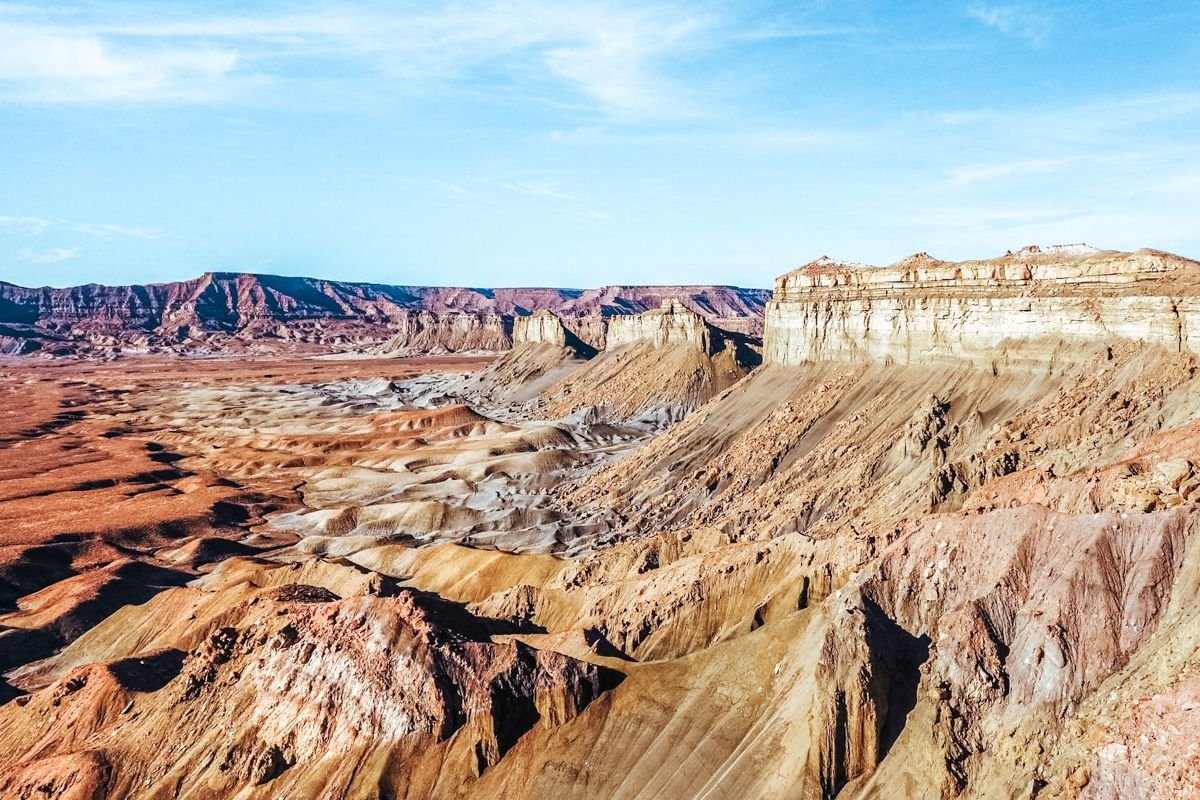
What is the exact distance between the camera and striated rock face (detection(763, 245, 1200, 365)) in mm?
29719

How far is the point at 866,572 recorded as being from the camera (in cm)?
2202

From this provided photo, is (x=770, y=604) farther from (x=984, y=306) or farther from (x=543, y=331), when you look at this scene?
(x=543, y=331)

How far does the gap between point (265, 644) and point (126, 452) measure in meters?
71.2

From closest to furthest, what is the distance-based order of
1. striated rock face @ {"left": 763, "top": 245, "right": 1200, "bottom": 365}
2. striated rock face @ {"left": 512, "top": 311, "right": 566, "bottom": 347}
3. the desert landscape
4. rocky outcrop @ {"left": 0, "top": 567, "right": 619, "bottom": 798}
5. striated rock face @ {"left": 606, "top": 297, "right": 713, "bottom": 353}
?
the desert landscape, rocky outcrop @ {"left": 0, "top": 567, "right": 619, "bottom": 798}, striated rock face @ {"left": 763, "top": 245, "right": 1200, "bottom": 365}, striated rock face @ {"left": 606, "top": 297, "right": 713, "bottom": 353}, striated rock face @ {"left": 512, "top": 311, "right": 566, "bottom": 347}

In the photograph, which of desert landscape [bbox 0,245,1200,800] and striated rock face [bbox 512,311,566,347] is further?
striated rock face [bbox 512,311,566,347]

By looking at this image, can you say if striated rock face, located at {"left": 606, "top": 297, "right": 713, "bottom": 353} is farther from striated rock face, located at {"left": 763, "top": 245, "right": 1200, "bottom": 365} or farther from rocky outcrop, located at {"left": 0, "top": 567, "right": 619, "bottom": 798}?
rocky outcrop, located at {"left": 0, "top": 567, "right": 619, "bottom": 798}

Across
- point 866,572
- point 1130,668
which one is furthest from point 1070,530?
point 866,572

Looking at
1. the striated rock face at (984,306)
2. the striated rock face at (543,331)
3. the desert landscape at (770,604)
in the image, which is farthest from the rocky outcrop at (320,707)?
the striated rock face at (543,331)

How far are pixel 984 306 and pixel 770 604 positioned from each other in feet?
64.1

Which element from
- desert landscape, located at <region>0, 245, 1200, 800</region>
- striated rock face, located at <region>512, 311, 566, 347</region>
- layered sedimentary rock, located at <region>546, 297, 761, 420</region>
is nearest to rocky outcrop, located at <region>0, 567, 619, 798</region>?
desert landscape, located at <region>0, 245, 1200, 800</region>

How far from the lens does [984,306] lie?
3719 centimetres

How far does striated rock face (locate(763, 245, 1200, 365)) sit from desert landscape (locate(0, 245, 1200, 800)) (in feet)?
0.50

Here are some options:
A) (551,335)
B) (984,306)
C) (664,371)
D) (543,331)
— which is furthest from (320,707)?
(543,331)

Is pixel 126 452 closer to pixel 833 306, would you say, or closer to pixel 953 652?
pixel 833 306
